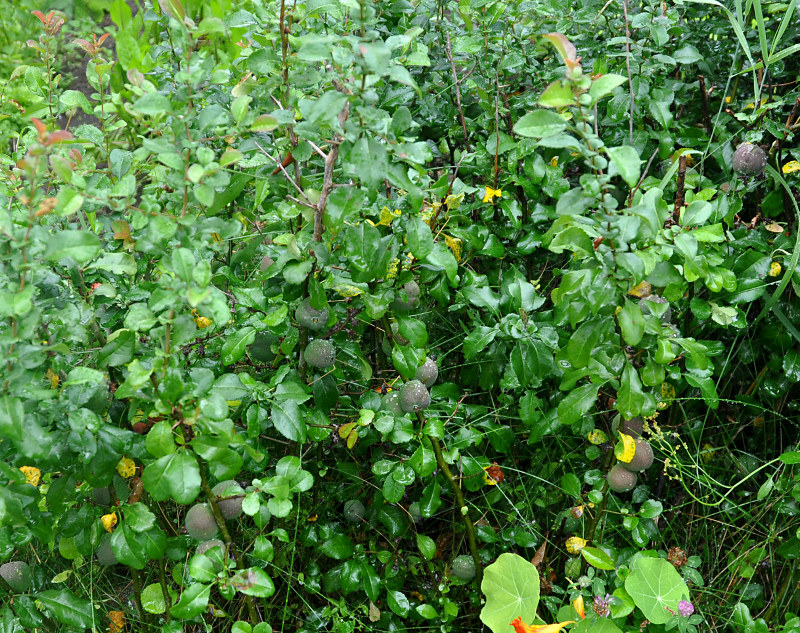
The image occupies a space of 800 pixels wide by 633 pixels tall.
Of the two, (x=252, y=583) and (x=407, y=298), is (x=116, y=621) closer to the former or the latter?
(x=252, y=583)

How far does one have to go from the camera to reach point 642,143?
1.70 meters

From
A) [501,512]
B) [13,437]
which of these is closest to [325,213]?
[13,437]

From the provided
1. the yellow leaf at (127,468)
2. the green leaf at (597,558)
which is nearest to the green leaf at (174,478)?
the yellow leaf at (127,468)

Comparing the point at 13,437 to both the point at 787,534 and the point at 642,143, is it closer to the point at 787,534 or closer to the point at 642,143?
the point at 642,143

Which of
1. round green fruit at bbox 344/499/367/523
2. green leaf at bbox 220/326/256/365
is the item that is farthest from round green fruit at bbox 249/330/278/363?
round green fruit at bbox 344/499/367/523

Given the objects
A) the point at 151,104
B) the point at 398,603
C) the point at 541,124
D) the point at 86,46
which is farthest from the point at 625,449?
the point at 86,46

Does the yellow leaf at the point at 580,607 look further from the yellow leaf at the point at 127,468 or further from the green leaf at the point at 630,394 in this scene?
the yellow leaf at the point at 127,468

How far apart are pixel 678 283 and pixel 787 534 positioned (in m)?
0.74

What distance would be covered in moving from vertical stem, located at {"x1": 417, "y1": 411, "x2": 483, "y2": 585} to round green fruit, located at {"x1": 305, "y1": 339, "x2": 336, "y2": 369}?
21cm

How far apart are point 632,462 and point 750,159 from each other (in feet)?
2.26

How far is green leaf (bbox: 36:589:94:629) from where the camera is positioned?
137cm

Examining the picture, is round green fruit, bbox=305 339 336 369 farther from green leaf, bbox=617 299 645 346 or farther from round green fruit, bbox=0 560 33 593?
round green fruit, bbox=0 560 33 593

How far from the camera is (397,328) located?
1386 mm

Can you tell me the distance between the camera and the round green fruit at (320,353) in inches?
52.0
